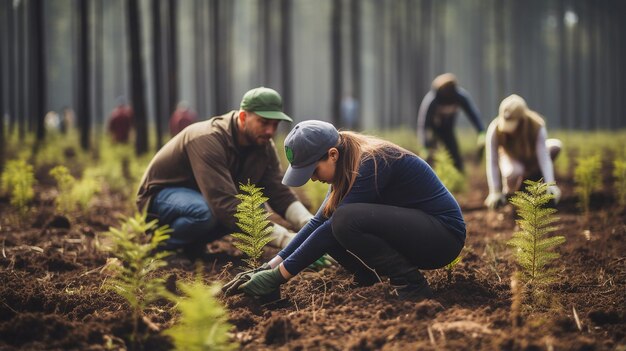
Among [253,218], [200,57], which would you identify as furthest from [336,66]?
[253,218]

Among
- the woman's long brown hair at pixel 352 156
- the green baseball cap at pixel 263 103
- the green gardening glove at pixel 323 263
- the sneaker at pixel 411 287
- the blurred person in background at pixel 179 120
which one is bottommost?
the blurred person in background at pixel 179 120

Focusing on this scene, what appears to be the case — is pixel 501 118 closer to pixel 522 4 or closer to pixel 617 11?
pixel 617 11

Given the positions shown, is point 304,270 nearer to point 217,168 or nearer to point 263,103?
point 217,168

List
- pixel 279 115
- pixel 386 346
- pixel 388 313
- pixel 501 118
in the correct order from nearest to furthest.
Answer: pixel 386 346 < pixel 388 313 < pixel 279 115 < pixel 501 118

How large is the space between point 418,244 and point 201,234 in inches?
81.8

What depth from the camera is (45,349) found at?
9.75ft

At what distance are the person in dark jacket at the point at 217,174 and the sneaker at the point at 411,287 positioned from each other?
44.1 inches

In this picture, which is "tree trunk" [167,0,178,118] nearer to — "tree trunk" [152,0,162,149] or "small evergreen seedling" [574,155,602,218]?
"tree trunk" [152,0,162,149]

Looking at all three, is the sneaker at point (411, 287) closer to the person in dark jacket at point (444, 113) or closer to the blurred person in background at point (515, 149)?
the blurred person in background at point (515, 149)

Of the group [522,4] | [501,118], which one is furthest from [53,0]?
[501,118]

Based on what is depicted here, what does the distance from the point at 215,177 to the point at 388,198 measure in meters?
1.47

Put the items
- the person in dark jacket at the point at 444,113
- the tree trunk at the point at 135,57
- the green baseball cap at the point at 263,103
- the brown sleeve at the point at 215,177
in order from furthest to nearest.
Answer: the tree trunk at the point at 135,57 < the person in dark jacket at the point at 444,113 < the green baseball cap at the point at 263,103 < the brown sleeve at the point at 215,177

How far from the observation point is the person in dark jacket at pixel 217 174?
176 inches

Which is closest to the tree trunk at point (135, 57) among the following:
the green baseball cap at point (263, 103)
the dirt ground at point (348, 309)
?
the dirt ground at point (348, 309)
